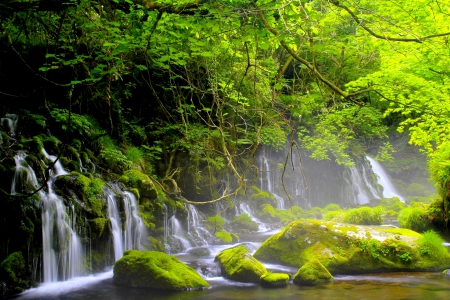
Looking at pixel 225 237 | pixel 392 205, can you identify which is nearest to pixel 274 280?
pixel 225 237

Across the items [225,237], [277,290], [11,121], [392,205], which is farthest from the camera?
[392,205]

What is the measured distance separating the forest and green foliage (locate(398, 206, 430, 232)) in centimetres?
3

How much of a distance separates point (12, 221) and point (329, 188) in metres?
17.8

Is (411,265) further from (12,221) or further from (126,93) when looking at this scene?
(126,93)

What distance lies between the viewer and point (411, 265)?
8.13 m

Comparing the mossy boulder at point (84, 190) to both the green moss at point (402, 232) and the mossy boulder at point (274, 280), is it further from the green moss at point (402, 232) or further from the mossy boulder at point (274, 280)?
the green moss at point (402, 232)

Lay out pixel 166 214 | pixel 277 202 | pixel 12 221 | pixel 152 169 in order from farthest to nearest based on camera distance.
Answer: pixel 277 202
pixel 152 169
pixel 166 214
pixel 12 221

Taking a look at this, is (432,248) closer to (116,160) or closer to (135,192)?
(135,192)

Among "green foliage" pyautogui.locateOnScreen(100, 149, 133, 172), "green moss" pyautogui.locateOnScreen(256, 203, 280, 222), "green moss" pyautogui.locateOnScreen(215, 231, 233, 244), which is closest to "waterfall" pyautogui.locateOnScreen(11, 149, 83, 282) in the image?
"green foliage" pyautogui.locateOnScreen(100, 149, 133, 172)

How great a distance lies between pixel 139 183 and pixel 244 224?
5.45 meters

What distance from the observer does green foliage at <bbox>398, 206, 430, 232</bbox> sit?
34.1ft

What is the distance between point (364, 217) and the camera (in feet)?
38.7

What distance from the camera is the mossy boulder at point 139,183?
998 centimetres

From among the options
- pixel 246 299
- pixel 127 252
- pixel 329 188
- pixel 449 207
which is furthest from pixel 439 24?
pixel 329 188
